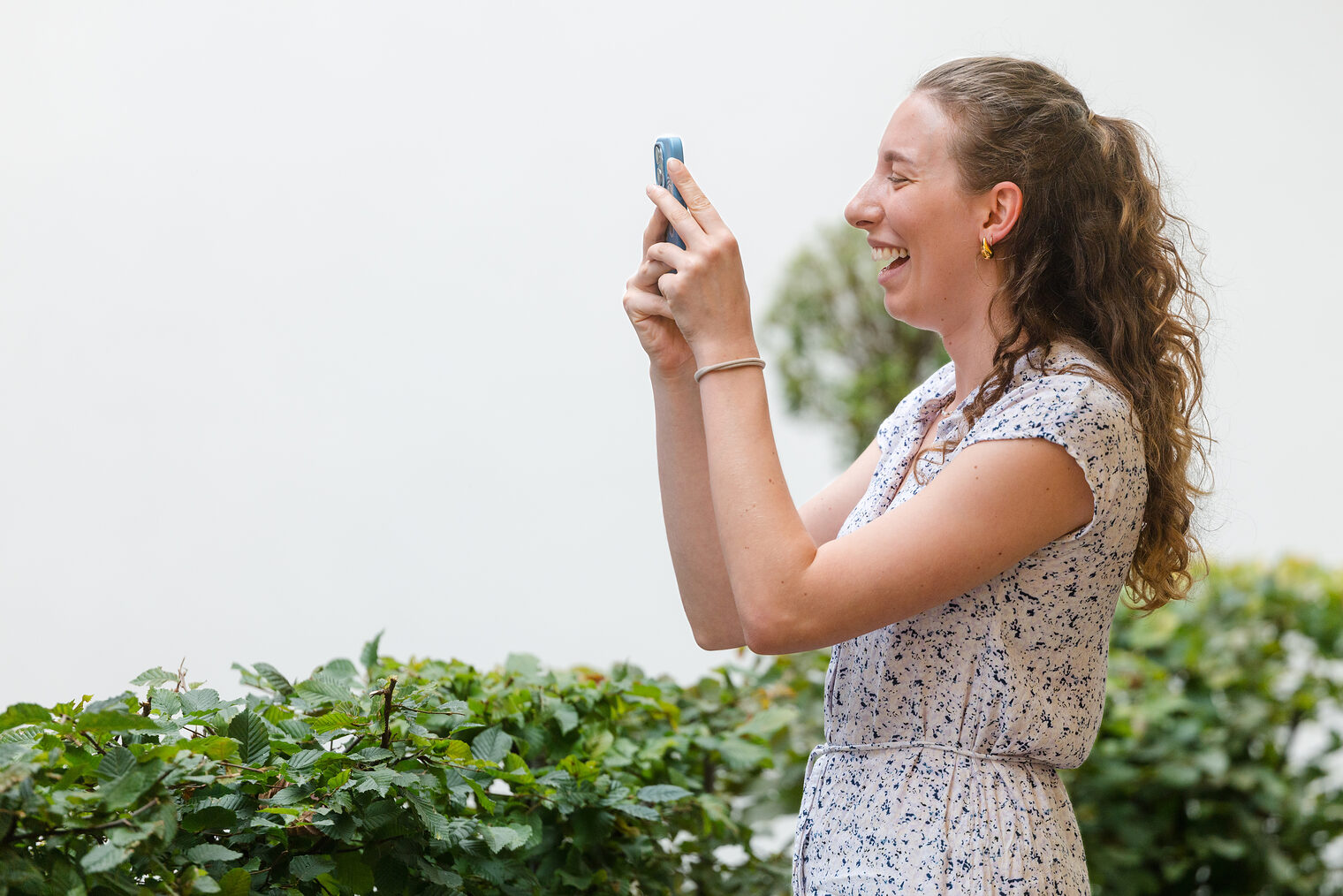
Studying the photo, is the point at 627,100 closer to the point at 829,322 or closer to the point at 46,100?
the point at 829,322

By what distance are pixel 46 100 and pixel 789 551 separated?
1835mm

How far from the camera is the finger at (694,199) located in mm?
1021

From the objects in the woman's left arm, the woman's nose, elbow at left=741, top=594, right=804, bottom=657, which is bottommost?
elbow at left=741, top=594, right=804, bottom=657

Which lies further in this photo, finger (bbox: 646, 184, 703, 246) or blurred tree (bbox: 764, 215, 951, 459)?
blurred tree (bbox: 764, 215, 951, 459)

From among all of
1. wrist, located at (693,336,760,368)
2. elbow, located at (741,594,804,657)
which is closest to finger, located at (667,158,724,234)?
wrist, located at (693,336,760,368)

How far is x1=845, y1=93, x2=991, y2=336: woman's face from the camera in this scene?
3.43 ft

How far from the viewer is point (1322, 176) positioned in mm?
4082

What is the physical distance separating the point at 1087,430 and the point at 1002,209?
0.24 m

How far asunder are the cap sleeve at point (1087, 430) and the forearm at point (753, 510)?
0.18 metres

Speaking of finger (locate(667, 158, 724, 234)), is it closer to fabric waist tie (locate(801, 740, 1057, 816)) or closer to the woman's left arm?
the woman's left arm

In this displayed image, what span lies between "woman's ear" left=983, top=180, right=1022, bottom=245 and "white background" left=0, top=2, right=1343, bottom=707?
0.24 metres

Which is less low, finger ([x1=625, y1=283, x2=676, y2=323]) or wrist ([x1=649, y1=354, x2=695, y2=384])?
finger ([x1=625, y1=283, x2=676, y2=323])

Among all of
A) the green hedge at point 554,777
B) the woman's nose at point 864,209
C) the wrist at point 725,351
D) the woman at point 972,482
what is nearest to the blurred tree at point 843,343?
the green hedge at point 554,777

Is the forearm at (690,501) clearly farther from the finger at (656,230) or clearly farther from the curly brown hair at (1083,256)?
the curly brown hair at (1083,256)
